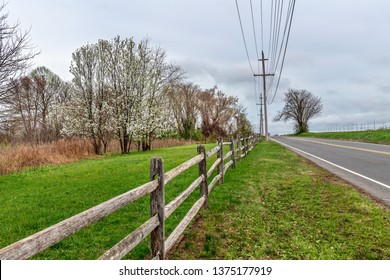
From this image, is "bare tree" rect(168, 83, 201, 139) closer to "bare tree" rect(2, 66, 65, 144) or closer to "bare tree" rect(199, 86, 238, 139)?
"bare tree" rect(199, 86, 238, 139)

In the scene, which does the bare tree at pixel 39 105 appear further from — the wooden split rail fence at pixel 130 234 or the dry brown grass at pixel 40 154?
the wooden split rail fence at pixel 130 234

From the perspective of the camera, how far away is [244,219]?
5754 millimetres

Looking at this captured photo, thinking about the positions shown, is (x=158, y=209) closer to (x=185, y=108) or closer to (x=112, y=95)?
(x=112, y=95)

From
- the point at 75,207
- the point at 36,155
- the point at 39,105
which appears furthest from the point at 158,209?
the point at 39,105

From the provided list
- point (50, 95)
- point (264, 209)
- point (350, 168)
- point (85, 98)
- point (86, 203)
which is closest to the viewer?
point (264, 209)

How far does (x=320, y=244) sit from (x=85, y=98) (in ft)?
79.5

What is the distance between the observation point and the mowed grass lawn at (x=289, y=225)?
4281mm

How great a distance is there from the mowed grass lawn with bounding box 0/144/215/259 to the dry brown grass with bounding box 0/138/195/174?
3296 millimetres

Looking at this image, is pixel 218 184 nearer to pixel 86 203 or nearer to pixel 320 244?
pixel 86 203

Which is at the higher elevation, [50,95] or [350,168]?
[50,95]

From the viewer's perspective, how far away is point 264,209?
252 inches

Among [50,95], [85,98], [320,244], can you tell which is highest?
[50,95]

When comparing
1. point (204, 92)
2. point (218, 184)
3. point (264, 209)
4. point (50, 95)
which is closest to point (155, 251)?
point (264, 209)

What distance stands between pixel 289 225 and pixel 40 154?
15.9m
